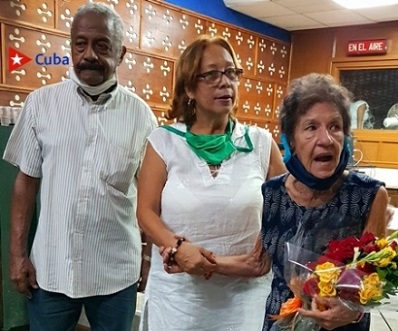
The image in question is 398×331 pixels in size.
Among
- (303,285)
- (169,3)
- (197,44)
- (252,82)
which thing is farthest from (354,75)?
(303,285)

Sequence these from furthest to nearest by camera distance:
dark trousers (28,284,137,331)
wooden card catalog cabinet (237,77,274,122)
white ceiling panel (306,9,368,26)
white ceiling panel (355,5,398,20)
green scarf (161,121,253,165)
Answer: wooden card catalog cabinet (237,77,274,122)
white ceiling panel (306,9,368,26)
white ceiling panel (355,5,398,20)
dark trousers (28,284,137,331)
green scarf (161,121,253,165)

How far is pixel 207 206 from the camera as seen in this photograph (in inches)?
57.3

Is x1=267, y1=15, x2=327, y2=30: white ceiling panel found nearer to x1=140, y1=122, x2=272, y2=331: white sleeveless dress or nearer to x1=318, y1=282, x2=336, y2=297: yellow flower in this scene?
x1=140, y1=122, x2=272, y2=331: white sleeveless dress

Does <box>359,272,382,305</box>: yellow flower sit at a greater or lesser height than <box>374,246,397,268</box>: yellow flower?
lesser

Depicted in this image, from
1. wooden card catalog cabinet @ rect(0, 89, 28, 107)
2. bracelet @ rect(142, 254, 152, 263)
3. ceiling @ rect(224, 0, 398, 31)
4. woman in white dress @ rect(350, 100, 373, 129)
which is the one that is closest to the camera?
bracelet @ rect(142, 254, 152, 263)

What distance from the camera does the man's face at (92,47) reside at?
1.63m

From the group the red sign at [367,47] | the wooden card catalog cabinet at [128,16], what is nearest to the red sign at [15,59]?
the wooden card catalog cabinet at [128,16]

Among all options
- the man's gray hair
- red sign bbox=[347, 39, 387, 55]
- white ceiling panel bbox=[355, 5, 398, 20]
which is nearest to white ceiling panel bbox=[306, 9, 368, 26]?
white ceiling panel bbox=[355, 5, 398, 20]

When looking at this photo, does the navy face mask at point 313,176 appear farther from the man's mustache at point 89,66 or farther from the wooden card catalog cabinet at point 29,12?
the wooden card catalog cabinet at point 29,12

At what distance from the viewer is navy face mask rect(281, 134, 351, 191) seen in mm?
1163

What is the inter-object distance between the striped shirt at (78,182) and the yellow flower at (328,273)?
2.84 feet

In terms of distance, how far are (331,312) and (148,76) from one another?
14.2 ft

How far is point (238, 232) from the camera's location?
4.85ft

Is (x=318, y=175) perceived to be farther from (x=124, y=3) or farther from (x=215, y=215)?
(x=124, y=3)
